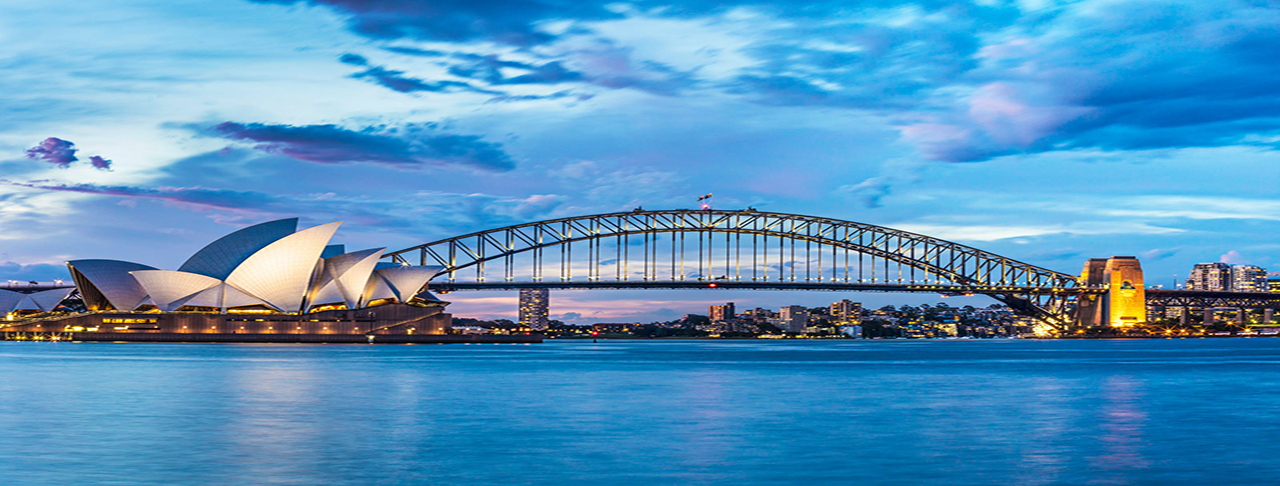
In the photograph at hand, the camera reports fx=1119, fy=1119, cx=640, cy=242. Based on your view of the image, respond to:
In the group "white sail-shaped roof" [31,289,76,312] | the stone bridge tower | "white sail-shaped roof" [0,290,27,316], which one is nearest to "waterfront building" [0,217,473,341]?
"white sail-shaped roof" [31,289,76,312]

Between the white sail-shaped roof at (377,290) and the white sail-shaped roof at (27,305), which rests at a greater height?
the white sail-shaped roof at (377,290)

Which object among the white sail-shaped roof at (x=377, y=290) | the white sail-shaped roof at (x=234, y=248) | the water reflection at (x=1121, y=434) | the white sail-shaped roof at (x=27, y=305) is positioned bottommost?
the water reflection at (x=1121, y=434)

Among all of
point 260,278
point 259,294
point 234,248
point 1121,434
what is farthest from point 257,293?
point 1121,434

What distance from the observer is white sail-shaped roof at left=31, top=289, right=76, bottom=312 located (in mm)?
108750

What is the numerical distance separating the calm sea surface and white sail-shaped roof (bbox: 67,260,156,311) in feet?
188

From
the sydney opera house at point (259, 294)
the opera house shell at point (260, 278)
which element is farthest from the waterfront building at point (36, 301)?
the opera house shell at point (260, 278)

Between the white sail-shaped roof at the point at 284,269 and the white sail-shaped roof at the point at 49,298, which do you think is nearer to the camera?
the white sail-shaped roof at the point at 284,269

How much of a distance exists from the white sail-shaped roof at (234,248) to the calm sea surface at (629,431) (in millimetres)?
46346

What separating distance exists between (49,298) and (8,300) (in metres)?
6.44

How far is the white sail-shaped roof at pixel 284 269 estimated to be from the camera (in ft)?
274

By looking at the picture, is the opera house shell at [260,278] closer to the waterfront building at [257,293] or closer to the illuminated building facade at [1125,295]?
the waterfront building at [257,293]

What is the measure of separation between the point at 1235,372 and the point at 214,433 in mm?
41703

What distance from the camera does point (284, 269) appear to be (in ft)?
282

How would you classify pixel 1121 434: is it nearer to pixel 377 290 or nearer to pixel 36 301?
pixel 377 290
